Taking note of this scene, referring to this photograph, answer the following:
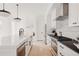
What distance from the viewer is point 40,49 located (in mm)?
2111

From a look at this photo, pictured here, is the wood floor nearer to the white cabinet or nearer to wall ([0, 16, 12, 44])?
the white cabinet

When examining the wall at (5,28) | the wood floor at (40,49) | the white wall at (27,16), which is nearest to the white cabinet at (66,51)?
the wood floor at (40,49)

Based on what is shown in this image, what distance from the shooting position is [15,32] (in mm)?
1976

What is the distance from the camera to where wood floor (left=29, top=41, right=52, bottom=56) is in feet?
6.44

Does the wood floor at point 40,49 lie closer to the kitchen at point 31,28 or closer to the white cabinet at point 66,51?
the kitchen at point 31,28

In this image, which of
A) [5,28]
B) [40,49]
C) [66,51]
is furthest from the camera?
[40,49]

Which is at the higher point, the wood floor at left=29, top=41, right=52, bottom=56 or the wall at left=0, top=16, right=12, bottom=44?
the wall at left=0, top=16, right=12, bottom=44

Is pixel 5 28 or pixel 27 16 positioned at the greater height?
pixel 27 16

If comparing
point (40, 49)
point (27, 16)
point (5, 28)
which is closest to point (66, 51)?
point (40, 49)

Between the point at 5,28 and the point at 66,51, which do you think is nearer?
the point at 66,51

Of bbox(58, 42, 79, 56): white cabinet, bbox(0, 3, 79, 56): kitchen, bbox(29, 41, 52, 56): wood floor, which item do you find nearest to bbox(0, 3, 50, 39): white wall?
bbox(0, 3, 79, 56): kitchen

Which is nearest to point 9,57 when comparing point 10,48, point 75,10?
point 10,48

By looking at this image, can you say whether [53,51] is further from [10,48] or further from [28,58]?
[10,48]

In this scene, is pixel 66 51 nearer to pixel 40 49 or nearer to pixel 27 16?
pixel 40 49
